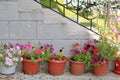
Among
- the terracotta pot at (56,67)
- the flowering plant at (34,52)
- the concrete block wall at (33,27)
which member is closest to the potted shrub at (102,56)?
the concrete block wall at (33,27)

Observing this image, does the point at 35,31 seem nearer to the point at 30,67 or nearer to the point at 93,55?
the point at 30,67

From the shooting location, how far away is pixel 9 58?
3986 mm

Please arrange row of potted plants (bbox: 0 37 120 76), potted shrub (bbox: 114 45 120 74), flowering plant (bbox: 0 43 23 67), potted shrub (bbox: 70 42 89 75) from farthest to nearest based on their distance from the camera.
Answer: potted shrub (bbox: 114 45 120 74), potted shrub (bbox: 70 42 89 75), row of potted plants (bbox: 0 37 120 76), flowering plant (bbox: 0 43 23 67)

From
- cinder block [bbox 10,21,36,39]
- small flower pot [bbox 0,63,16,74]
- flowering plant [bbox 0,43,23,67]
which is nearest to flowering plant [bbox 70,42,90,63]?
cinder block [bbox 10,21,36,39]

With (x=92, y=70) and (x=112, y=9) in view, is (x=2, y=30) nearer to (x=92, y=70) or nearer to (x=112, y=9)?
(x=92, y=70)

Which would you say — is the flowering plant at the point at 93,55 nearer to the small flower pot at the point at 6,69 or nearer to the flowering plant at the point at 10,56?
the flowering plant at the point at 10,56

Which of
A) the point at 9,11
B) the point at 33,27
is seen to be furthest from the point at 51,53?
the point at 9,11

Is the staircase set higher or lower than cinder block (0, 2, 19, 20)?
lower

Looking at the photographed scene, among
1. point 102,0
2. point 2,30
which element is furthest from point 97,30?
point 2,30

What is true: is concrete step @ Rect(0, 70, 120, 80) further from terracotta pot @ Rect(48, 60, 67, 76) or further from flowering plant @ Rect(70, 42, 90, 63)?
flowering plant @ Rect(70, 42, 90, 63)

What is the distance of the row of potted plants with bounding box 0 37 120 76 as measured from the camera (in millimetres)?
4094

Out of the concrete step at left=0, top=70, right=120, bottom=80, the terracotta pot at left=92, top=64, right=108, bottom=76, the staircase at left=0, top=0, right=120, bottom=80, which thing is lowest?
the concrete step at left=0, top=70, right=120, bottom=80

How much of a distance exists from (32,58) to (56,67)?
385mm

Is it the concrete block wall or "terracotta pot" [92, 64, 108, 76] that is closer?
the concrete block wall
